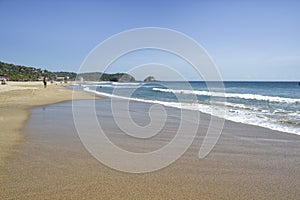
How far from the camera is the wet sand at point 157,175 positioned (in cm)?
323

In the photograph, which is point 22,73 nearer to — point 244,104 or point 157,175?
point 244,104

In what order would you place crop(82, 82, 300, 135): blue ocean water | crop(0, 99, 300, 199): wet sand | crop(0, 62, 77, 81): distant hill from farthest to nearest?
crop(0, 62, 77, 81): distant hill → crop(82, 82, 300, 135): blue ocean water → crop(0, 99, 300, 199): wet sand

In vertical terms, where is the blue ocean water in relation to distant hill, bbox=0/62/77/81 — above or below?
below

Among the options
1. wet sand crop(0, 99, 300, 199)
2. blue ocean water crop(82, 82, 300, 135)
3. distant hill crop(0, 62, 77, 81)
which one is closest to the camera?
wet sand crop(0, 99, 300, 199)

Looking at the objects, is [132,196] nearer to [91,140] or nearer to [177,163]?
[177,163]

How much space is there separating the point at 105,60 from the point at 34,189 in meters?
5.54

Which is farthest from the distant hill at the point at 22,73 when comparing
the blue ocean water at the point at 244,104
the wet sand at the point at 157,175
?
the wet sand at the point at 157,175

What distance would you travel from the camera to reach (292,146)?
594cm

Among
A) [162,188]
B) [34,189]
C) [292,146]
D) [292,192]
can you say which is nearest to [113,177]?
[162,188]

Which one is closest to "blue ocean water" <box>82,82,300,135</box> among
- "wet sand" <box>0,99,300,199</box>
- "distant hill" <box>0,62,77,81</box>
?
"wet sand" <box>0,99,300,199</box>

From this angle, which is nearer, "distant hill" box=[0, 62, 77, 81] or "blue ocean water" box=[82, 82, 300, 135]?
"blue ocean water" box=[82, 82, 300, 135]

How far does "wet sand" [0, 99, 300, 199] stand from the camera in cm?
323

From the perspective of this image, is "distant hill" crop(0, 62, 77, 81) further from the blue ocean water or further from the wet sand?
the wet sand

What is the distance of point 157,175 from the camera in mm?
3910
